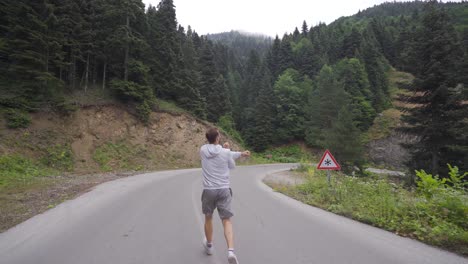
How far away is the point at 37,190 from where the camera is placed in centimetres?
1144

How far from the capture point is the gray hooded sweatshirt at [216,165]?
462 cm

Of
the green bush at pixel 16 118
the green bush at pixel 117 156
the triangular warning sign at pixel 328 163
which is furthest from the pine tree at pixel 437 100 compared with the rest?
the green bush at pixel 16 118

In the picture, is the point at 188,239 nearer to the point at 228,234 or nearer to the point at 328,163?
the point at 228,234

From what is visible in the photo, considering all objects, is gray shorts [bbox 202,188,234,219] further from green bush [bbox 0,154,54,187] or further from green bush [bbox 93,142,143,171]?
green bush [bbox 93,142,143,171]

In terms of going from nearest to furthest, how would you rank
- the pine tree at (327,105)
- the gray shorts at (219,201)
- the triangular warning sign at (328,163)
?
the gray shorts at (219,201)
the triangular warning sign at (328,163)
the pine tree at (327,105)

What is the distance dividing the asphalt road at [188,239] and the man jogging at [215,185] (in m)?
0.57

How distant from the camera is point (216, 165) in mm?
4695

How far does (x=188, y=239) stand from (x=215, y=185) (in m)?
→ 1.65

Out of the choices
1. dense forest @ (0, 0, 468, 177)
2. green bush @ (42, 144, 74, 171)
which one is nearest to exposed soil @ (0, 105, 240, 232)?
green bush @ (42, 144, 74, 171)

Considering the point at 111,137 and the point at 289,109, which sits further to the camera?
the point at 289,109

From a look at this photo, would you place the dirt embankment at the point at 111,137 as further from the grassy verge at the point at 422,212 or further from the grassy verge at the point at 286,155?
the grassy verge at the point at 422,212

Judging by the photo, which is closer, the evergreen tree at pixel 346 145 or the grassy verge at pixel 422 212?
the grassy verge at pixel 422 212

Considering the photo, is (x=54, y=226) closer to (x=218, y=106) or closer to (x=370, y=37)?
(x=218, y=106)

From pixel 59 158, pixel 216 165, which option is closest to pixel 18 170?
pixel 59 158
